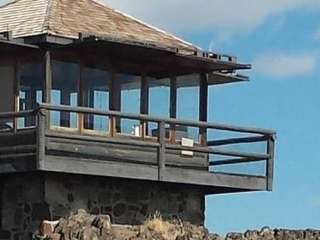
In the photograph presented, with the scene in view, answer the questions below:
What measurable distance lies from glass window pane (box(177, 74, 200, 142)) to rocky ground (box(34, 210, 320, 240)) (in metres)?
2.40

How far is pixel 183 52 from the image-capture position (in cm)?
2736

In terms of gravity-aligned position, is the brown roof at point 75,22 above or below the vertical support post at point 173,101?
above

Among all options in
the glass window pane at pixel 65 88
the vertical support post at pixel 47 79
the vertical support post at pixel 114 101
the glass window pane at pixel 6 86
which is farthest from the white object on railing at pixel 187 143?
the glass window pane at pixel 6 86

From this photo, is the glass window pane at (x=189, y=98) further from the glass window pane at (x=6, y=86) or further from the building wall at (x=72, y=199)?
the glass window pane at (x=6, y=86)

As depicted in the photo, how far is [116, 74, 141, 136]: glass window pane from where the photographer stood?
1057 inches

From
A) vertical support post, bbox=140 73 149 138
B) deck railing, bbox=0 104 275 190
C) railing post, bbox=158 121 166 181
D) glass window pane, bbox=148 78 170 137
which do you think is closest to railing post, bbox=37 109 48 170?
deck railing, bbox=0 104 275 190

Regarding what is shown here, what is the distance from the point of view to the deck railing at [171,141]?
2481 cm

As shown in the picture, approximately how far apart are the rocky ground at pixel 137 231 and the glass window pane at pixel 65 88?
1.90 metres

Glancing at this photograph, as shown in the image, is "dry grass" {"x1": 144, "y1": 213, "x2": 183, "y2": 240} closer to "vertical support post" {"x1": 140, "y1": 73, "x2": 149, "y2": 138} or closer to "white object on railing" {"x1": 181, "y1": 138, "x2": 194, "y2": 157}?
"white object on railing" {"x1": 181, "y1": 138, "x2": 194, "y2": 157}

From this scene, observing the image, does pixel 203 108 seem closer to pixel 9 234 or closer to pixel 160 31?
pixel 160 31

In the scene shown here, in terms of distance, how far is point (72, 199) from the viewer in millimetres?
25578

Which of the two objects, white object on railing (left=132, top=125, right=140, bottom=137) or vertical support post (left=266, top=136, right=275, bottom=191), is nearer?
white object on railing (left=132, top=125, right=140, bottom=137)

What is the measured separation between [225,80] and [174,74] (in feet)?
6.26

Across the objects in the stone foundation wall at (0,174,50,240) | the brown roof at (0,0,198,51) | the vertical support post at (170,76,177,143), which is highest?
the brown roof at (0,0,198,51)
